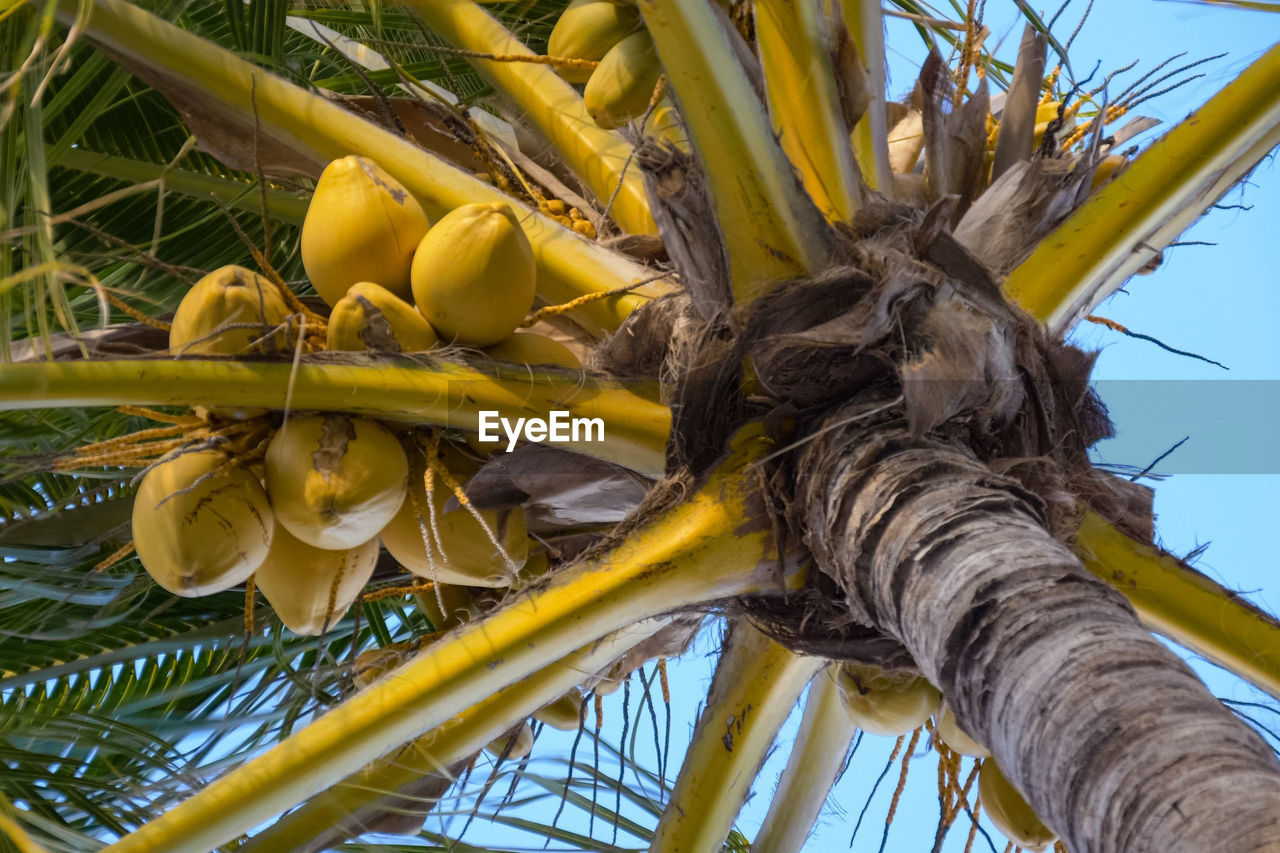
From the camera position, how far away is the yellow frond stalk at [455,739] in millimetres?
1323

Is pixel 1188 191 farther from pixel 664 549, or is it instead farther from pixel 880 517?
pixel 664 549

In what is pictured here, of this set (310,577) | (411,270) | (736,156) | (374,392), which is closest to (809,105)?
(736,156)

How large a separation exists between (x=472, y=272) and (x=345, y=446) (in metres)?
0.27

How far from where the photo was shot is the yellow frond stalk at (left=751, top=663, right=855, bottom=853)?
177cm

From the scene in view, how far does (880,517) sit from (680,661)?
2.72 ft

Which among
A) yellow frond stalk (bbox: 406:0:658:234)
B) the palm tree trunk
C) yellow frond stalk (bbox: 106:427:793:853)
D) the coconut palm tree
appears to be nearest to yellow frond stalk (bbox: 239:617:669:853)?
the coconut palm tree

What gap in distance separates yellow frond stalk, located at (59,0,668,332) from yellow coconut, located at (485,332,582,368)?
109 millimetres

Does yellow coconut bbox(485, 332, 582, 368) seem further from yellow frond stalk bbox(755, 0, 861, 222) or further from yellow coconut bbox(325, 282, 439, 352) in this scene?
yellow frond stalk bbox(755, 0, 861, 222)

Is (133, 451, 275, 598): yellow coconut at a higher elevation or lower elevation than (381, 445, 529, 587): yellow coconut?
lower

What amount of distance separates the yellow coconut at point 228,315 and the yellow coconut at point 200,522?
0.46ft

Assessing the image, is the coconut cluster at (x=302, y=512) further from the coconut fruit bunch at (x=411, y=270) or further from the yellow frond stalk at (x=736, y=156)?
the yellow frond stalk at (x=736, y=156)

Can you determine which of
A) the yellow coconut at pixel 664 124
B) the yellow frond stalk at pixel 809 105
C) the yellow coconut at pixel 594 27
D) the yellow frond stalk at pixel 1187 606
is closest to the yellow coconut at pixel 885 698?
the yellow frond stalk at pixel 1187 606

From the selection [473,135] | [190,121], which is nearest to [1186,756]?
[473,135]

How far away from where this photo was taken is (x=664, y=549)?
4.09 ft
